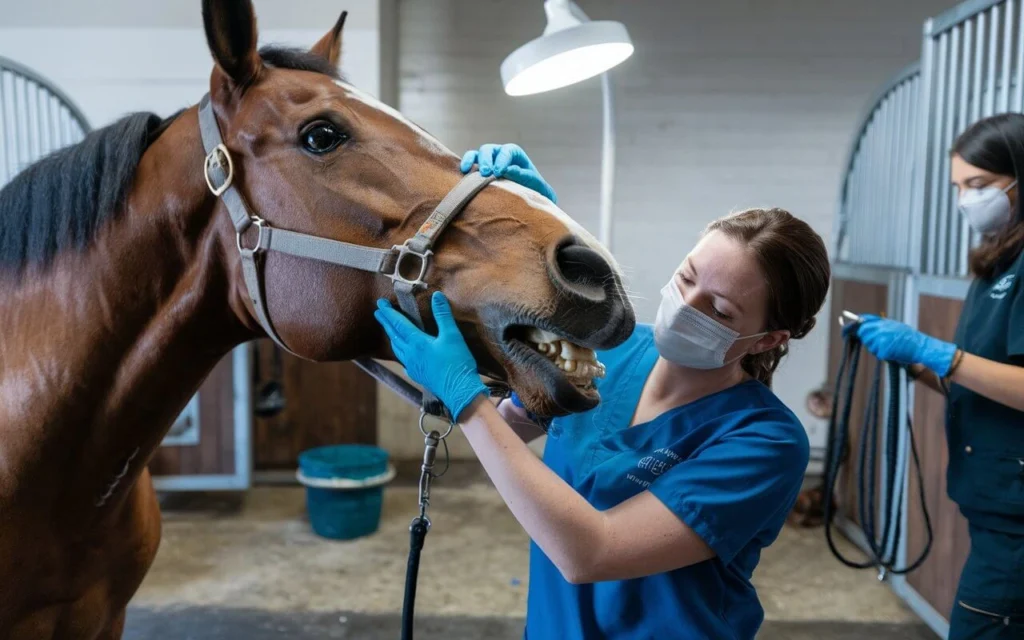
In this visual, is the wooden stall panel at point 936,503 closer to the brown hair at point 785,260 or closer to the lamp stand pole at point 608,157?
the lamp stand pole at point 608,157

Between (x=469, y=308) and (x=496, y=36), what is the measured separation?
12.7ft

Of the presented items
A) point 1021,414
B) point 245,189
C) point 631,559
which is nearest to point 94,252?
point 245,189

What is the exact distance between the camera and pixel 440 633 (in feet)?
8.05

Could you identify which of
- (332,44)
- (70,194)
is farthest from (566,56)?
(70,194)

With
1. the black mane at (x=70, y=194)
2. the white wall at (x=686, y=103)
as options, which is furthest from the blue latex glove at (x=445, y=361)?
the white wall at (x=686, y=103)

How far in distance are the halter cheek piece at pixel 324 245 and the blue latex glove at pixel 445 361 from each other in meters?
0.04

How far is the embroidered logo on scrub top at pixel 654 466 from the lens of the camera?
0.98m

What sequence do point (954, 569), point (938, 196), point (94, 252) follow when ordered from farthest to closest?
point (938, 196) → point (954, 569) → point (94, 252)

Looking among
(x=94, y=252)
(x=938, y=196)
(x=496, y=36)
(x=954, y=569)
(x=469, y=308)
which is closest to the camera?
(x=469, y=308)

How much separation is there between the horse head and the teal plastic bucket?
7.68 ft

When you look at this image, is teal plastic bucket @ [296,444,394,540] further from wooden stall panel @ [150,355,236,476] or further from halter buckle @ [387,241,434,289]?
halter buckle @ [387,241,434,289]

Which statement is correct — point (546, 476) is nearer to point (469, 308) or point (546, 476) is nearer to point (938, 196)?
point (469, 308)

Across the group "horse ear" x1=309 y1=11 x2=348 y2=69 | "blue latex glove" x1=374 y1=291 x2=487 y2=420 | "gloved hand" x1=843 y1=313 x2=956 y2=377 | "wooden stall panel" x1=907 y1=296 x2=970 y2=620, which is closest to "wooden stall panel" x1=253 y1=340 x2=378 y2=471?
"wooden stall panel" x1=907 y1=296 x2=970 y2=620

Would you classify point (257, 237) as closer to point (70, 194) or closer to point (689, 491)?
point (70, 194)
